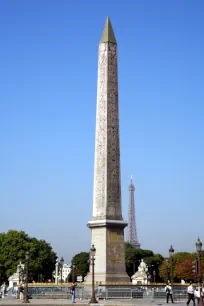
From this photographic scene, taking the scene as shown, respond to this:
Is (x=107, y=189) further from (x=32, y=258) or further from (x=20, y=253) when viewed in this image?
(x=32, y=258)

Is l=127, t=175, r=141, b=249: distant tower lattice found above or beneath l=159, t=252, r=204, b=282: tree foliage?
above

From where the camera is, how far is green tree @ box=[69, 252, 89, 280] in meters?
104

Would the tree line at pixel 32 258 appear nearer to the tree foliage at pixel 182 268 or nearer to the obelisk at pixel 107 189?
the tree foliage at pixel 182 268

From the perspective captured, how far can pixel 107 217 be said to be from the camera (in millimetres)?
37562

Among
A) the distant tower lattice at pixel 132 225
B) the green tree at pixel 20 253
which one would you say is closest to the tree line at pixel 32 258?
the green tree at pixel 20 253

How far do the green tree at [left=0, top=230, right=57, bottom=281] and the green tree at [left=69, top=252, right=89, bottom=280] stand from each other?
22.6m

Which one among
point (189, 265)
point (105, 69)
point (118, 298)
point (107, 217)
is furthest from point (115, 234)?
point (189, 265)

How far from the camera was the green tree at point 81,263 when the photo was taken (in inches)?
4075

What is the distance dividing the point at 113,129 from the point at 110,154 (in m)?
1.73

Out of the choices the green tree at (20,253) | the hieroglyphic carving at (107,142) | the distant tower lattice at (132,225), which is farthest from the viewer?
the distant tower lattice at (132,225)

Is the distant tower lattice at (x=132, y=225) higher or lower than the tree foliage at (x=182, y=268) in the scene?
higher

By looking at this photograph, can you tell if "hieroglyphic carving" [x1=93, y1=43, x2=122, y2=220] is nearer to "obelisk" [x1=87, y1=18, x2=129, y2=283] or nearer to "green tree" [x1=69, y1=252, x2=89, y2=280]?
"obelisk" [x1=87, y1=18, x2=129, y2=283]

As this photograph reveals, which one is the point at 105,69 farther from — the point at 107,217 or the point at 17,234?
the point at 17,234

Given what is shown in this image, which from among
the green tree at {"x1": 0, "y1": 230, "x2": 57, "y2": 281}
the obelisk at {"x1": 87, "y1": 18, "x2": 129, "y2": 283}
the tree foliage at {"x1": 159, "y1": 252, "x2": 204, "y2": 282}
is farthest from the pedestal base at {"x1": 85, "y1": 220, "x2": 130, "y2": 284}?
the tree foliage at {"x1": 159, "y1": 252, "x2": 204, "y2": 282}
